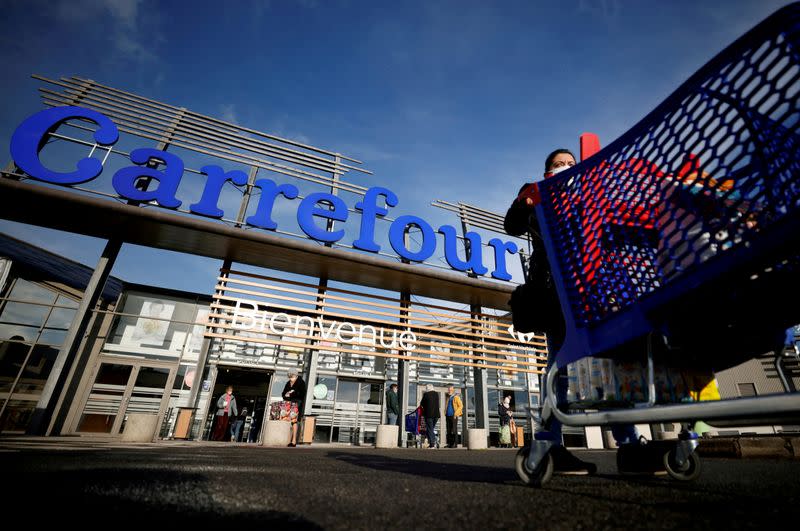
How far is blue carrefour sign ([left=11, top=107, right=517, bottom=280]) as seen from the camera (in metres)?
7.70

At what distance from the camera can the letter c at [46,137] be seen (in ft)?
24.4

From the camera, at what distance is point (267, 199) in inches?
364

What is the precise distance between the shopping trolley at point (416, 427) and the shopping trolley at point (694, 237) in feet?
32.2

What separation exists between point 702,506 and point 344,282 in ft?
30.2

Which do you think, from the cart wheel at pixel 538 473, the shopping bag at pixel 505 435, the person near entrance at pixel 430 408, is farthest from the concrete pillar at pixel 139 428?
the shopping bag at pixel 505 435

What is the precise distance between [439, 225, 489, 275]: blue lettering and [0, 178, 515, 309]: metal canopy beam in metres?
Result: 0.75

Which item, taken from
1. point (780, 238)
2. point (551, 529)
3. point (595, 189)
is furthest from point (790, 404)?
point (595, 189)

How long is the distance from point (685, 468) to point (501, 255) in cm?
975

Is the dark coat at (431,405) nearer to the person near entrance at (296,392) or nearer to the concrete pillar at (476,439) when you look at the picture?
the concrete pillar at (476,439)

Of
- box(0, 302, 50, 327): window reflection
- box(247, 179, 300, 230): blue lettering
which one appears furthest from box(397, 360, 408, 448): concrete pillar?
box(0, 302, 50, 327): window reflection

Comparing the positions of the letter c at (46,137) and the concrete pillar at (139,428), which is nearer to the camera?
the concrete pillar at (139,428)

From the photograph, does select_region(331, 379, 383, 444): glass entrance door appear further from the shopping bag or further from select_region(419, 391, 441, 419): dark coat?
the shopping bag

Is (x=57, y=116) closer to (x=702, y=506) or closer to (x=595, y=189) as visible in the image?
(x=595, y=189)

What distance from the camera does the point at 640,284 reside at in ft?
4.85
